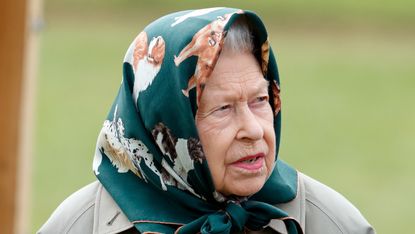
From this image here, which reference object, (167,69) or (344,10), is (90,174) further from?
(344,10)

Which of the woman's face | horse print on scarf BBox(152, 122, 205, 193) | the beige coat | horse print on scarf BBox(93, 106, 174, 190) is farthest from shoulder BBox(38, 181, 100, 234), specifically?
the woman's face

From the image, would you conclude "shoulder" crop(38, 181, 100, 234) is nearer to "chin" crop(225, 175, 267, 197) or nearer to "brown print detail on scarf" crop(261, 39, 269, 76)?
"chin" crop(225, 175, 267, 197)

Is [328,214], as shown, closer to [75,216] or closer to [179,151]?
[179,151]

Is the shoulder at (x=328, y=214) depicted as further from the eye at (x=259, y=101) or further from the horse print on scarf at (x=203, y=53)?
the horse print on scarf at (x=203, y=53)

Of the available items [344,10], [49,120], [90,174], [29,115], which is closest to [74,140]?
[49,120]

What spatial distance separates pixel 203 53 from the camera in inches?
159

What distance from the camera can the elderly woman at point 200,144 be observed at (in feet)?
13.4

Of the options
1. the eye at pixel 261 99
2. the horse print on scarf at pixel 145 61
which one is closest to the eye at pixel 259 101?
the eye at pixel 261 99

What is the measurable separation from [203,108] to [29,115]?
2.28 m

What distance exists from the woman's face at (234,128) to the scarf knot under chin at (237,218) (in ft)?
0.22

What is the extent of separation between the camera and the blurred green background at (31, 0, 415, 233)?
13.5m

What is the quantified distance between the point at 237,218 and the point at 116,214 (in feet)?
1.31

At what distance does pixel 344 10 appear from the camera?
80.4 ft

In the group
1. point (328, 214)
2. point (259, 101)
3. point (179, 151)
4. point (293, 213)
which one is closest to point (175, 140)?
point (179, 151)
